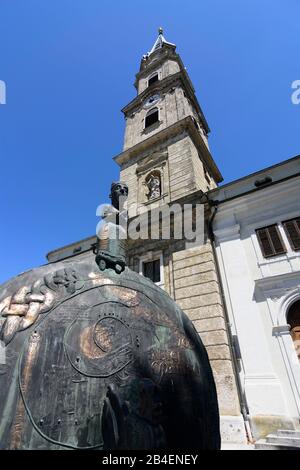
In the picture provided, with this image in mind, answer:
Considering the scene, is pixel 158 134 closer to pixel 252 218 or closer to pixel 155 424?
pixel 252 218

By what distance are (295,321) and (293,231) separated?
10.5 feet

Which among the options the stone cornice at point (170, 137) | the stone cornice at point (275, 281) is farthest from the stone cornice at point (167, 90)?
the stone cornice at point (275, 281)

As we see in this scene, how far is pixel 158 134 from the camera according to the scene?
15.7m

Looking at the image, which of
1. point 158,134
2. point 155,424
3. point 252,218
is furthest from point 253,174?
point 155,424

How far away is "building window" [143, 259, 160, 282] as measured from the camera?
11445mm

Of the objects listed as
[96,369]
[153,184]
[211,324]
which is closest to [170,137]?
[153,184]

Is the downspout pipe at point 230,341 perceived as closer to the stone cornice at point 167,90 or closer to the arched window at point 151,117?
the arched window at point 151,117

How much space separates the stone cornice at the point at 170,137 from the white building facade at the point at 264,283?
16.6ft

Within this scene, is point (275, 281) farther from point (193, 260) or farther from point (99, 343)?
point (99, 343)

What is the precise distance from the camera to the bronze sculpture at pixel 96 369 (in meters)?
1.56

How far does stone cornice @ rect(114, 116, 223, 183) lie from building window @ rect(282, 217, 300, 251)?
7940 millimetres

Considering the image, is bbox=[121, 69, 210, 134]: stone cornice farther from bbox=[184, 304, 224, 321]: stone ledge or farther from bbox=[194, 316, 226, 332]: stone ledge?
bbox=[194, 316, 226, 332]: stone ledge

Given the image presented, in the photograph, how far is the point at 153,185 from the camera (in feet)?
48.4
